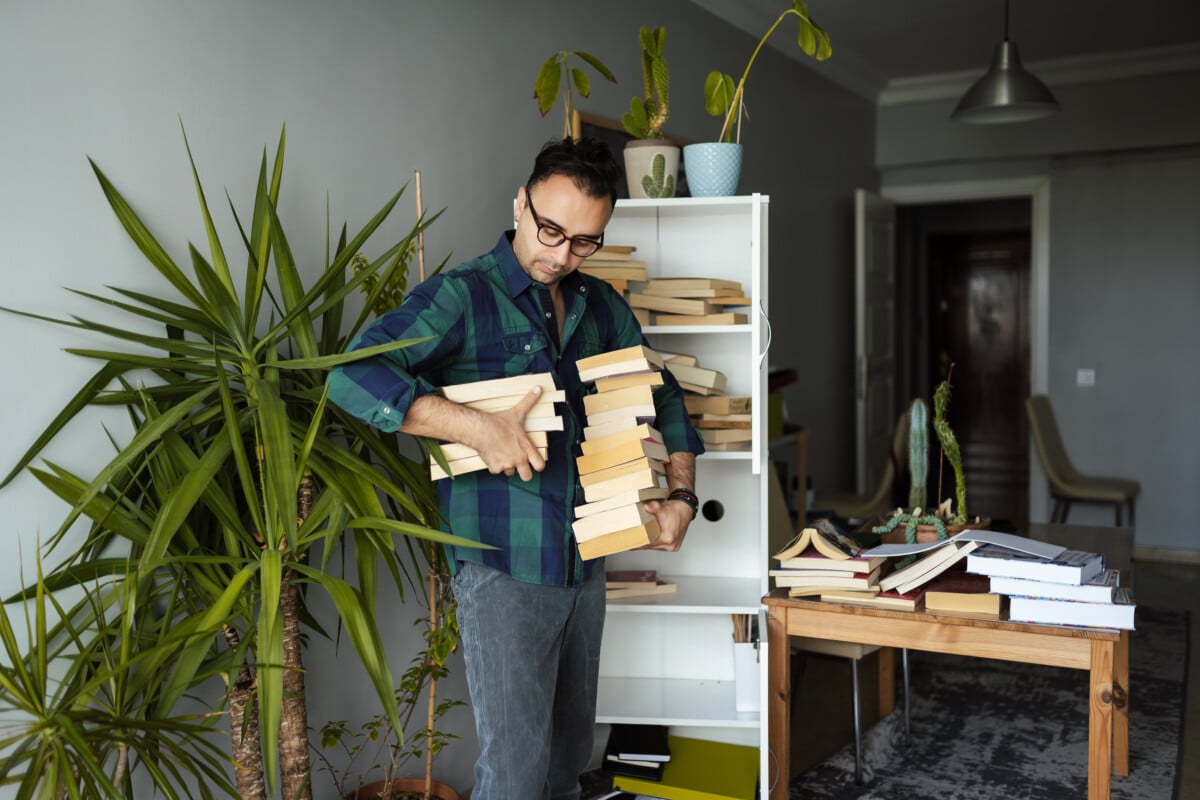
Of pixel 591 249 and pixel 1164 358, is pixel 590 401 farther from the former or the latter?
pixel 1164 358

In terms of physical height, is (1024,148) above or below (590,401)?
above

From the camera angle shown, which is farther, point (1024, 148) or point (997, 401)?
point (997, 401)

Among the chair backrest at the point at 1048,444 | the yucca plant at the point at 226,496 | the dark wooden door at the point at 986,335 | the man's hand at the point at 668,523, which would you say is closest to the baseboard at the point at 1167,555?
the chair backrest at the point at 1048,444

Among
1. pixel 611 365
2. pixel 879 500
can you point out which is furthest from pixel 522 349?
pixel 879 500

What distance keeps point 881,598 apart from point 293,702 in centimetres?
159

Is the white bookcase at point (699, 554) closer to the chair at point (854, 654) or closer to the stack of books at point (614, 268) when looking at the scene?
the stack of books at point (614, 268)

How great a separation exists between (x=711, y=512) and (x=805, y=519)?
6.62ft

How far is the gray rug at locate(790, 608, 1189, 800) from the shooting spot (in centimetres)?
351

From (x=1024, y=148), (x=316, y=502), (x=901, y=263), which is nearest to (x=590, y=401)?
(x=316, y=502)

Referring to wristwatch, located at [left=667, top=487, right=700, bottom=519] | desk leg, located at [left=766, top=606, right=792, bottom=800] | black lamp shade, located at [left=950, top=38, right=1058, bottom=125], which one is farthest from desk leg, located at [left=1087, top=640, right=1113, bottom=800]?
black lamp shade, located at [left=950, top=38, right=1058, bottom=125]

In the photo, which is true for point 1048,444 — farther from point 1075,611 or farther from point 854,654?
point 1075,611

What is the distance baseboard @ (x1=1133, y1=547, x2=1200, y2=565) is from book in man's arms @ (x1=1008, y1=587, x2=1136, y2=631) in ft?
16.3

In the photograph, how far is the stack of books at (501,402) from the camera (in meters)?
2.03

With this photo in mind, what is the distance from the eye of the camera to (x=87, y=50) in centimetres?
226
